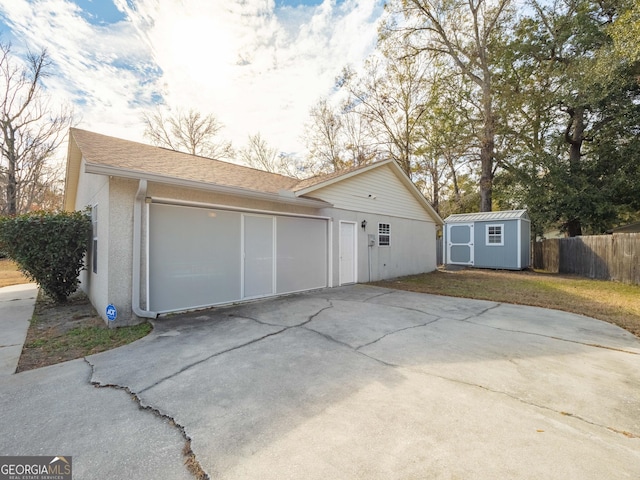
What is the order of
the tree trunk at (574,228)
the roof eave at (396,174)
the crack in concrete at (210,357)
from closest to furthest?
the crack in concrete at (210,357)
the roof eave at (396,174)
the tree trunk at (574,228)

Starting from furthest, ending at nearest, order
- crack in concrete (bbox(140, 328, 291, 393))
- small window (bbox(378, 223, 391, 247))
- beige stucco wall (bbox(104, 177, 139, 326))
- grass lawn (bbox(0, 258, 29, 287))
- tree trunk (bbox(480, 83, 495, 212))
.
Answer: tree trunk (bbox(480, 83, 495, 212)) → grass lawn (bbox(0, 258, 29, 287)) → small window (bbox(378, 223, 391, 247)) → beige stucco wall (bbox(104, 177, 139, 326)) → crack in concrete (bbox(140, 328, 291, 393))

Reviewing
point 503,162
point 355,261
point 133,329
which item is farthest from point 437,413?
point 503,162

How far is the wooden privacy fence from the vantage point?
376 inches

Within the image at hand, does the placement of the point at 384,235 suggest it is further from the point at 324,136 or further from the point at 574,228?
the point at 574,228

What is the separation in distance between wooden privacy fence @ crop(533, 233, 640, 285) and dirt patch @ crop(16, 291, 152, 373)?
1430cm

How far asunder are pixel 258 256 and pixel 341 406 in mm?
4636

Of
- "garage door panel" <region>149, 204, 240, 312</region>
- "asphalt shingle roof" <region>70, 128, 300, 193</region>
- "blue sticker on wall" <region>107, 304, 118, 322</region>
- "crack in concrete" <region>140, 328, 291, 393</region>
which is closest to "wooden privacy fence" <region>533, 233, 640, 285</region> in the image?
"crack in concrete" <region>140, 328, 291, 393</region>

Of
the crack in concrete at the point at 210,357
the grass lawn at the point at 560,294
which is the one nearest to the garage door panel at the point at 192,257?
the crack in concrete at the point at 210,357

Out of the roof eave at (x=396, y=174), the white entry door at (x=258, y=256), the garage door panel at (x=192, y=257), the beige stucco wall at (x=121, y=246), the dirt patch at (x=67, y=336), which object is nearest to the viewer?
the dirt patch at (x=67, y=336)

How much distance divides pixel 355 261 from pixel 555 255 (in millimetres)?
12079

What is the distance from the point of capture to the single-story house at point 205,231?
4797mm

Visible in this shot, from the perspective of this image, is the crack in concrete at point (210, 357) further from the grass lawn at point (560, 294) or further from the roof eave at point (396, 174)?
the grass lawn at point (560, 294)

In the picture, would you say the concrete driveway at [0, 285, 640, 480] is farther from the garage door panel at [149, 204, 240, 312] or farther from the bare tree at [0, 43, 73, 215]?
the bare tree at [0, 43, 73, 215]

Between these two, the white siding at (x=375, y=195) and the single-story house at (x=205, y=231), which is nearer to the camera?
the single-story house at (x=205, y=231)
